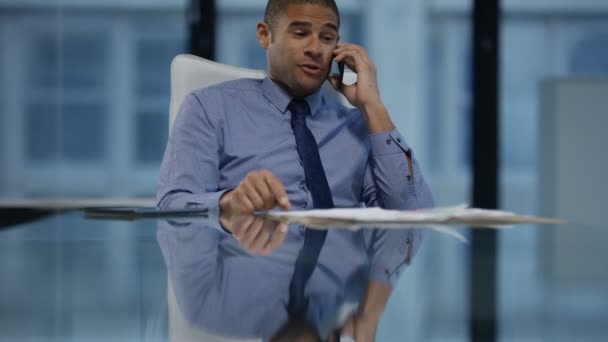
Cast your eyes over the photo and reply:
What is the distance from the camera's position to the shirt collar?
185cm

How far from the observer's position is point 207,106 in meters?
1.78

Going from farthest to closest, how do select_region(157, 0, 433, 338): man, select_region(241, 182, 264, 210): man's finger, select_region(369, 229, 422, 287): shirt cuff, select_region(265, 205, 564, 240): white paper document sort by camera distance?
select_region(157, 0, 433, 338): man, select_region(241, 182, 264, 210): man's finger, select_region(265, 205, 564, 240): white paper document, select_region(369, 229, 422, 287): shirt cuff

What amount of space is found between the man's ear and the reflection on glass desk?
1.10 meters

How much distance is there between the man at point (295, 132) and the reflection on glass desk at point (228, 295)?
2.70ft

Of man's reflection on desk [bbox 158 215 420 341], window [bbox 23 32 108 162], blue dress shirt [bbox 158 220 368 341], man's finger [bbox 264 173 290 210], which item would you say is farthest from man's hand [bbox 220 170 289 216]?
window [bbox 23 32 108 162]

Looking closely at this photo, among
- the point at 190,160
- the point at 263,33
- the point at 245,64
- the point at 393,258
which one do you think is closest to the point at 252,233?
the point at 393,258

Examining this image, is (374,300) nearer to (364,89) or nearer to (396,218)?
(396,218)

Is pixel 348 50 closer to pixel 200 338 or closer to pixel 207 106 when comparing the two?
pixel 207 106

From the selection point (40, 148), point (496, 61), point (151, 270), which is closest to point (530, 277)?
point (151, 270)

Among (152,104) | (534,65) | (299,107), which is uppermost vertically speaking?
(534,65)

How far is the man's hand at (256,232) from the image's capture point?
76cm

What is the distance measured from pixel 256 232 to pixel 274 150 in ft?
2.85

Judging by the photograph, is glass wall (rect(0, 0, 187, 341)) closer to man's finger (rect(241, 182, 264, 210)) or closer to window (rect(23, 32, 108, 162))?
window (rect(23, 32, 108, 162))

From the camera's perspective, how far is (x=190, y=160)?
164 cm
